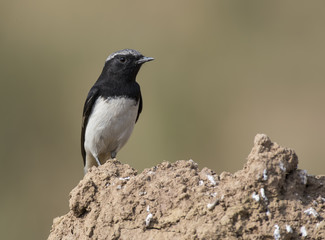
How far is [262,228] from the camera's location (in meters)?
4.99

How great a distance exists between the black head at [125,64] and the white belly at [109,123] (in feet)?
1.32

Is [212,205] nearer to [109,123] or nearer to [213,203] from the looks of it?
[213,203]

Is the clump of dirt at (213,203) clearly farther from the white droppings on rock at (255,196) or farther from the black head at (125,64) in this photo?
the black head at (125,64)

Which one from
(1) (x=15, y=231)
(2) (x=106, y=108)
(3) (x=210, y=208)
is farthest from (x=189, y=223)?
(1) (x=15, y=231)

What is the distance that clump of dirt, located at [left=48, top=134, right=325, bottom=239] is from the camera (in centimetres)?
502

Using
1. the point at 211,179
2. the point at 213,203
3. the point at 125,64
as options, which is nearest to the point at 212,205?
the point at 213,203

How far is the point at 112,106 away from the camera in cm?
956

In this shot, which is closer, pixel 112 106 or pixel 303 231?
pixel 303 231

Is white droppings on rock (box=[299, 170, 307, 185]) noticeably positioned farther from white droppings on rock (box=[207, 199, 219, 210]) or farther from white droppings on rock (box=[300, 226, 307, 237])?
white droppings on rock (box=[207, 199, 219, 210])

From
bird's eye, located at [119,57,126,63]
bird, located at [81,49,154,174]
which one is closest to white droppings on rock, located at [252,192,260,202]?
bird, located at [81,49,154,174]

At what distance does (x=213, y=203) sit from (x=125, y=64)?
16.5ft

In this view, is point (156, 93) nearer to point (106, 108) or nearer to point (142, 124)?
point (142, 124)

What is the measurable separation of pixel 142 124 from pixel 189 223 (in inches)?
327

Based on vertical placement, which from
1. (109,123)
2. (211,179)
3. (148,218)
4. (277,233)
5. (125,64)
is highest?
(125,64)
